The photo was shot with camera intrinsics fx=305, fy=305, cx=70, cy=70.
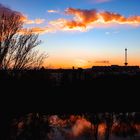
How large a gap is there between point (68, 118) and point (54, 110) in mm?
20669

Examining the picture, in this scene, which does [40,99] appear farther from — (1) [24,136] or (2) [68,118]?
(2) [68,118]

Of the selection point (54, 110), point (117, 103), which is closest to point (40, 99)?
point (54, 110)

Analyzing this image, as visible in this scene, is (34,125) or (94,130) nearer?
(34,125)

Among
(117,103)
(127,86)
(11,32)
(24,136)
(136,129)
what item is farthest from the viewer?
(136,129)


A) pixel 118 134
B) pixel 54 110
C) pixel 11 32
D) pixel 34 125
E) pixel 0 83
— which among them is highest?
pixel 11 32

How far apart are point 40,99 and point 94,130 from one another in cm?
2130

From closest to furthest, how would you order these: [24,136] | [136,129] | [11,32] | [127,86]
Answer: [11,32] < [127,86] < [24,136] < [136,129]

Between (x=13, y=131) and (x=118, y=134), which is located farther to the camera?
(x=118, y=134)

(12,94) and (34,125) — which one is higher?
(12,94)

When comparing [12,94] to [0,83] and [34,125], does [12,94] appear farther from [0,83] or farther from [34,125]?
[34,125]

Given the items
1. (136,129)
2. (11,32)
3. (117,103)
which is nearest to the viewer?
(117,103)

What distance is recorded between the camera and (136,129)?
37.7m

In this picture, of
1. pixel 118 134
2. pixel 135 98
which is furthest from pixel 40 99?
pixel 118 134

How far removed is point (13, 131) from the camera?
78.2 feet
